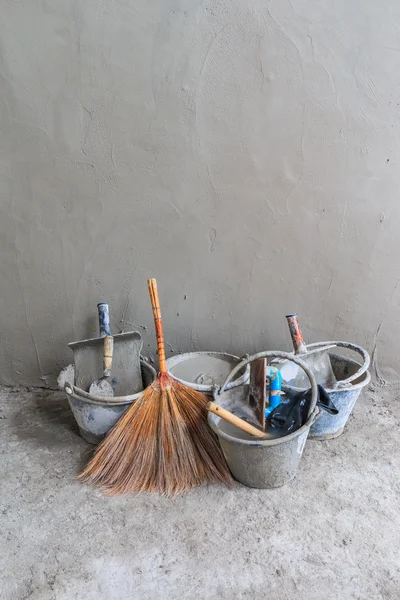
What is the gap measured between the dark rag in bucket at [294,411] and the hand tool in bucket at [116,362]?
592 mm

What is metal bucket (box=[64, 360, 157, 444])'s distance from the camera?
1.62 meters

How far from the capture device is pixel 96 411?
1.65 m

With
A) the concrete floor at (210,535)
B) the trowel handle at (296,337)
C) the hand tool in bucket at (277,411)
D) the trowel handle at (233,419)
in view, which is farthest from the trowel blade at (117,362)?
the trowel handle at (296,337)

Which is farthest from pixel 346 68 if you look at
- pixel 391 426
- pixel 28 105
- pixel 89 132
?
pixel 391 426

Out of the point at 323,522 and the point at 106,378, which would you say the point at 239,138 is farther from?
the point at 323,522

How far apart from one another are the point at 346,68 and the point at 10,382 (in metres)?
2.15

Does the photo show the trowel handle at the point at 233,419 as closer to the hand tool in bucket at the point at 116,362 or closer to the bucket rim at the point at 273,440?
the bucket rim at the point at 273,440

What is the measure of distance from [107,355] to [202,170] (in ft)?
2.93

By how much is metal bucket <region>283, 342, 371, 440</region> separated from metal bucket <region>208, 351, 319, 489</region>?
0.69ft

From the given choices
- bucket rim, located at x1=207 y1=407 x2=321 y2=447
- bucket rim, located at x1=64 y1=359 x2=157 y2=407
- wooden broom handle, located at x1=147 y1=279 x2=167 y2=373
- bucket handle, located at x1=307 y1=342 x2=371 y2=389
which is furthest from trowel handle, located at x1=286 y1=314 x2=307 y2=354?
bucket rim, located at x1=64 y1=359 x2=157 y2=407

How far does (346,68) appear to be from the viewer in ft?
5.74

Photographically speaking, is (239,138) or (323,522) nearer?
(323,522)

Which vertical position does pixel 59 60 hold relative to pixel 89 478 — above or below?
above

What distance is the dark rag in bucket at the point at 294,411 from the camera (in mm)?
1535
